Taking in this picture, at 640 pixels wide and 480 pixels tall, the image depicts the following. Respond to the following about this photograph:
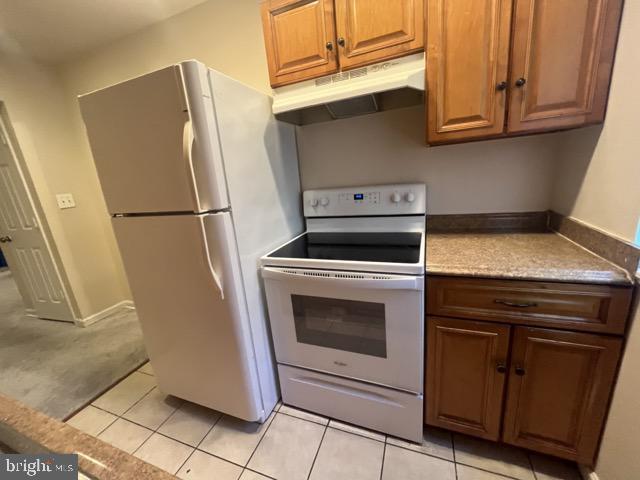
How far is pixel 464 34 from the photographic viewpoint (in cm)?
111

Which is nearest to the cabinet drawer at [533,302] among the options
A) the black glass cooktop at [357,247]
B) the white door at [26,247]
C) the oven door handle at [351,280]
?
the oven door handle at [351,280]

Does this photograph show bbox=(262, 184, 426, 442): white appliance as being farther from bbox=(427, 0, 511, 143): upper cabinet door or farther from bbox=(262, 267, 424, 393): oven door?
bbox=(427, 0, 511, 143): upper cabinet door

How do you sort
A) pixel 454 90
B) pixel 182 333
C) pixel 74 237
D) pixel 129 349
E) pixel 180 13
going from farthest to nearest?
pixel 74 237 < pixel 129 349 < pixel 180 13 < pixel 182 333 < pixel 454 90

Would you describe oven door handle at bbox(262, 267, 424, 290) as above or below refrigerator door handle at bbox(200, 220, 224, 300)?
below

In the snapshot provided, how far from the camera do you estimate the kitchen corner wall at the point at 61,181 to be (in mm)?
2234

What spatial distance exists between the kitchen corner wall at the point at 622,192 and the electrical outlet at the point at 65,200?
12.5 ft

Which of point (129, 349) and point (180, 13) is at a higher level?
point (180, 13)

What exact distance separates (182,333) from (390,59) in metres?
1.70

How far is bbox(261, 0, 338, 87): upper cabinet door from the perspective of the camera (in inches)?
49.6

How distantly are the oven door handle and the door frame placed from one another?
252 cm

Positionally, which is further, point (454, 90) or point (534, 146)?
point (534, 146)

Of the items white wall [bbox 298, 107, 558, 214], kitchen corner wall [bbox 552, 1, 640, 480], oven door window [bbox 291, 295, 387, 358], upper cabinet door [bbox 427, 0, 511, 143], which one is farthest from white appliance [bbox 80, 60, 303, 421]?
kitchen corner wall [bbox 552, 1, 640, 480]

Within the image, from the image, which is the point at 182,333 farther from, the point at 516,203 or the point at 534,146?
the point at 534,146

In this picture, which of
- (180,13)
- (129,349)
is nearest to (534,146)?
(180,13)
